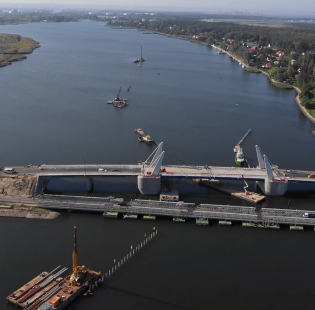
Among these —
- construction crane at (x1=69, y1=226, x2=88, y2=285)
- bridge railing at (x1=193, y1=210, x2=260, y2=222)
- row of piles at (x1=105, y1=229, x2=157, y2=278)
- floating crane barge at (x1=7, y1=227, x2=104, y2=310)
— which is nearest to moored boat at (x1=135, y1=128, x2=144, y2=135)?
bridge railing at (x1=193, y1=210, x2=260, y2=222)

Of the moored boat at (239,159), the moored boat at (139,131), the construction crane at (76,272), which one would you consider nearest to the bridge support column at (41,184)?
the construction crane at (76,272)

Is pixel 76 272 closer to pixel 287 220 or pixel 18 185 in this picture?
pixel 18 185

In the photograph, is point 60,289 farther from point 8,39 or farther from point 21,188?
point 8,39

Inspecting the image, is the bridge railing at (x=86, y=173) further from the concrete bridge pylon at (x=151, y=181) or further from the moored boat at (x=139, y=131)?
the moored boat at (x=139, y=131)

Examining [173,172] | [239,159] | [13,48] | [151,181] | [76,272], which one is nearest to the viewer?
[76,272]

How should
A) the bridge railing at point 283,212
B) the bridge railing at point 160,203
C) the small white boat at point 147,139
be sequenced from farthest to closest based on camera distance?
the small white boat at point 147,139
the bridge railing at point 160,203
the bridge railing at point 283,212

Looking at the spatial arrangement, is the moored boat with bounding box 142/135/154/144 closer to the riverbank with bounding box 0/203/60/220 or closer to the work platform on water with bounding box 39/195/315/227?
the work platform on water with bounding box 39/195/315/227

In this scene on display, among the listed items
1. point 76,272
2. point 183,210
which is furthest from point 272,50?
point 76,272
